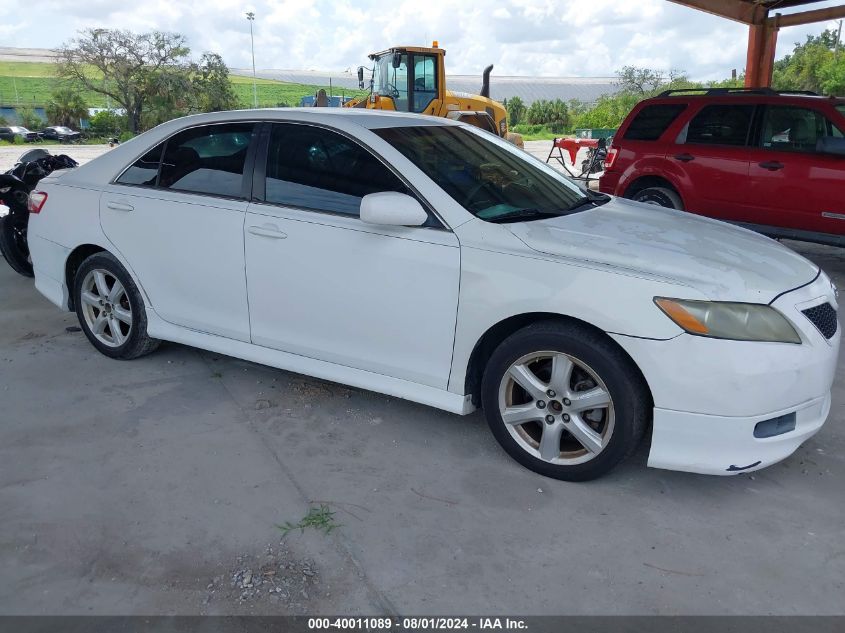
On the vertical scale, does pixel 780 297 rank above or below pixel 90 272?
above

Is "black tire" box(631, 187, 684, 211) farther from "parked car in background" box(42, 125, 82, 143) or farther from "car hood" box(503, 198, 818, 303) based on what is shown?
"parked car in background" box(42, 125, 82, 143)

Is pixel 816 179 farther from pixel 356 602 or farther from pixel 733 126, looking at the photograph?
pixel 356 602

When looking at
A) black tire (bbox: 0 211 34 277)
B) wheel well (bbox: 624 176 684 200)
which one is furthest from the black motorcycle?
wheel well (bbox: 624 176 684 200)

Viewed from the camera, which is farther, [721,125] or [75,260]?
[721,125]

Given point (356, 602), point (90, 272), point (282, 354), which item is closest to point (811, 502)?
point (356, 602)

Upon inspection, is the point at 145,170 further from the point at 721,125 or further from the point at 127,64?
the point at 127,64

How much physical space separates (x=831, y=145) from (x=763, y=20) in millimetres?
11276

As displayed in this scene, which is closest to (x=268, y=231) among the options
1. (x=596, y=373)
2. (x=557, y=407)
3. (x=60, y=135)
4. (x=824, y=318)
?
(x=557, y=407)

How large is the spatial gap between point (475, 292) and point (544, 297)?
0.33 meters

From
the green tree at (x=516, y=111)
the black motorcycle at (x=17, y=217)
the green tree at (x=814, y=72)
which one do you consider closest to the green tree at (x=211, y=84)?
the green tree at (x=516, y=111)

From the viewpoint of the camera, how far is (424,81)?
14.3 meters

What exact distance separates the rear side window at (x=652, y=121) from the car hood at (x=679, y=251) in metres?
4.74

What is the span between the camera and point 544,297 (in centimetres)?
311

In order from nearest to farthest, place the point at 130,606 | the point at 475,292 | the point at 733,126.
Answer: the point at 130,606, the point at 475,292, the point at 733,126
